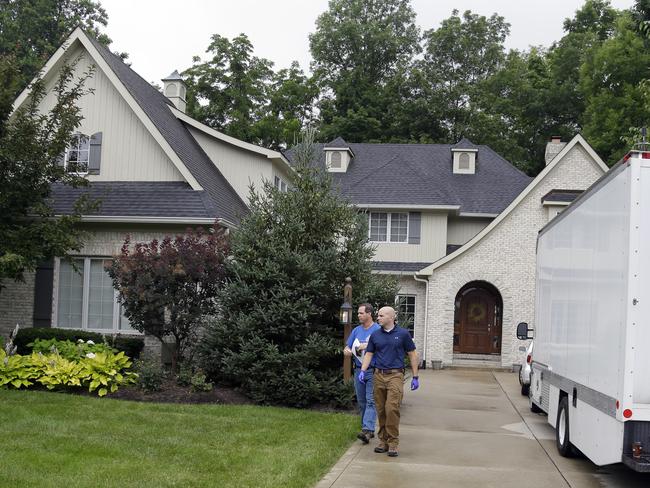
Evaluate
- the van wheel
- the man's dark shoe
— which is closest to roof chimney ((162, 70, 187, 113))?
the man's dark shoe

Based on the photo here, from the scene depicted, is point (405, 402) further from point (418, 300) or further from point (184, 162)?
point (418, 300)

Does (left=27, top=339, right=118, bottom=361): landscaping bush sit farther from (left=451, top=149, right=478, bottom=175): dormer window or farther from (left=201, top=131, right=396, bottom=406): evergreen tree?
(left=451, top=149, right=478, bottom=175): dormer window

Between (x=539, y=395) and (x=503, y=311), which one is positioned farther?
(x=503, y=311)

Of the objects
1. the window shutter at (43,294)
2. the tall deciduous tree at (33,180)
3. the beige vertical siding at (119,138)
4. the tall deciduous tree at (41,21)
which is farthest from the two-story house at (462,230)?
the tall deciduous tree at (41,21)

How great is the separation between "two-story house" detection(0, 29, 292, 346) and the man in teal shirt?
670 centimetres

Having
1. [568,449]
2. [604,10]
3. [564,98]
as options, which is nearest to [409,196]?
[568,449]

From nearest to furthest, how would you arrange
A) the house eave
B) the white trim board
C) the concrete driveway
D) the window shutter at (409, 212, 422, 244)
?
the concrete driveway < the house eave < the white trim board < the window shutter at (409, 212, 422, 244)

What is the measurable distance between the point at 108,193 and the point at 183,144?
11.5ft

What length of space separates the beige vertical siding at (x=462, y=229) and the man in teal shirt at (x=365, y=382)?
17648 millimetres

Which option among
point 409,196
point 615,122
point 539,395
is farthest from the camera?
point 615,122

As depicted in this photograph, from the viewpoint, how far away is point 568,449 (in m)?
10.4

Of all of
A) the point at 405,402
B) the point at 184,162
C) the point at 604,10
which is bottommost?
the point at 405,402

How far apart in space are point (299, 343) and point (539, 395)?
13.6 ft

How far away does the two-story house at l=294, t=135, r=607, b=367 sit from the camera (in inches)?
993
